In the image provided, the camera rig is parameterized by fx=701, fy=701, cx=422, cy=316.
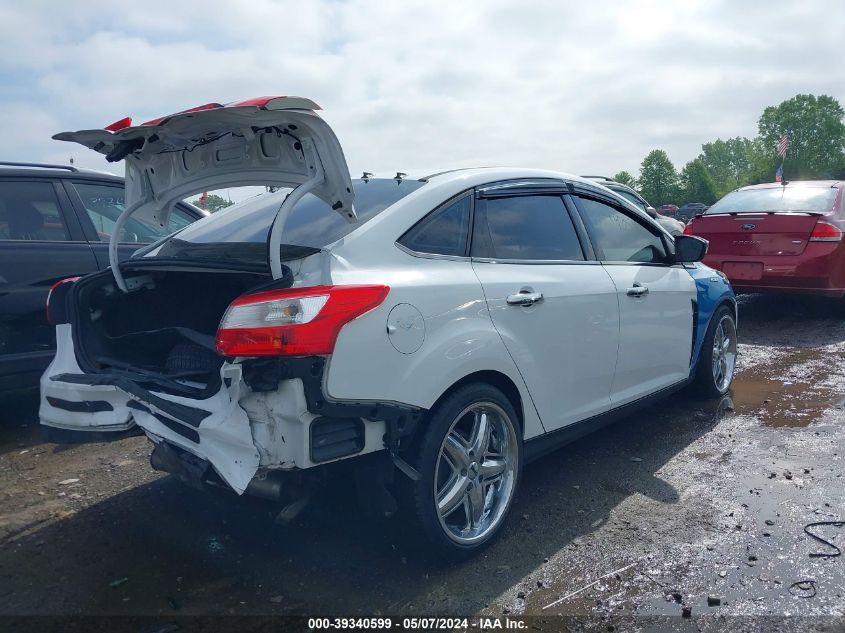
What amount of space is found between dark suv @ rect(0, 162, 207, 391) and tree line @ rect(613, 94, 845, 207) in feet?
280

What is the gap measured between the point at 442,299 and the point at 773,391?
395 centimetres

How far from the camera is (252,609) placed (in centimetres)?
269

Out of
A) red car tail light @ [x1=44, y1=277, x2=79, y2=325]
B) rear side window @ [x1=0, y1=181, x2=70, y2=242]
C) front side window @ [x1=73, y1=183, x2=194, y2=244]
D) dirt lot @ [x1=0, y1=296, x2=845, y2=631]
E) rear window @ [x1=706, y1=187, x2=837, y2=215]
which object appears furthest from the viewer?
rear window @ [x1=706, y1=187, x2=837, y2=215]

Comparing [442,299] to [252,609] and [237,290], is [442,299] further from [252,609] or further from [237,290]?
[252,609]

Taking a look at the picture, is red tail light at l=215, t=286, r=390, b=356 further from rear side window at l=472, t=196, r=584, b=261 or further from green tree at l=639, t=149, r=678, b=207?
green tree at l=639, t=149, r=678, b=207

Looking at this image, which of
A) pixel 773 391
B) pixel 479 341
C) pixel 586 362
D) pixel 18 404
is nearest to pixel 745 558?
pixel 586 362

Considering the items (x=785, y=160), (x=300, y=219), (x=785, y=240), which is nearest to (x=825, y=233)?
(x=785, y=240)

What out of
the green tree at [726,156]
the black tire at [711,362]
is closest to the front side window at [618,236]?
the black tire at [711,362]

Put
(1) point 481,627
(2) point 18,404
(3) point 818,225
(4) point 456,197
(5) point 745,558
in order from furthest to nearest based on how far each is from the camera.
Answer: (3) point 818,225 < (2) point 18,404 < (4) point 456,197 < (5) point 745,558 < (1) point 481,627

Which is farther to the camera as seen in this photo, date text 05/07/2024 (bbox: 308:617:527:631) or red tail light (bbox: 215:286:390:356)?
date text 05/07/2024 (bbox: 308:617:527:631)

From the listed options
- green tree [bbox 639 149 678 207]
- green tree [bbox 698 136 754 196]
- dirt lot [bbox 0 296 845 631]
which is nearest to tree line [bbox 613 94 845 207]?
green tree [bbox 639 149 678 207]

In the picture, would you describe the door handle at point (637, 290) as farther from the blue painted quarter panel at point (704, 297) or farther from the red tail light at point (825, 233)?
the red tail light at point (825, 233)

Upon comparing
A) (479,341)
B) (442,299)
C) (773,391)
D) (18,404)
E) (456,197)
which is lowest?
(773,391)

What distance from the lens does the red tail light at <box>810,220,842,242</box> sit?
7449 millimetres
